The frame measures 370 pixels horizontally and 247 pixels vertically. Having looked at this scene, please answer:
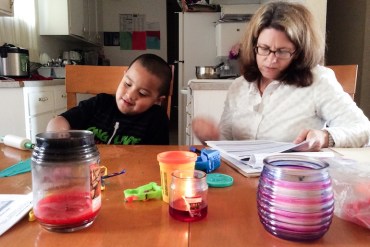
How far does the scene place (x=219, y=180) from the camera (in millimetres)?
670

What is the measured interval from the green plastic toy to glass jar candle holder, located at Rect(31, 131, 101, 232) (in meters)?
0.10

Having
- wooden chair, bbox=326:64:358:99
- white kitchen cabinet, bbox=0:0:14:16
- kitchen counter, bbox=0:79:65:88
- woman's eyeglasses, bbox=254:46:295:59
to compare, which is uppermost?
white kitchen cabinet, bbox=0:0:14:16

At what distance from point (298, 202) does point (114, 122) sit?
999 mm

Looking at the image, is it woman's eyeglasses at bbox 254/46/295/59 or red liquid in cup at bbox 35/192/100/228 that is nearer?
red liquid in cup at bbox 35/192/100/228

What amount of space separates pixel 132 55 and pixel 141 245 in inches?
202

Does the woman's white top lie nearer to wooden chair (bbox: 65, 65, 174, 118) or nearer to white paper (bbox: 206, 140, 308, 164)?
white paper (bbox: 206, 140, 308, 164)

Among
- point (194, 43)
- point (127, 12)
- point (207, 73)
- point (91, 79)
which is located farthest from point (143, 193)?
point (127, 12)

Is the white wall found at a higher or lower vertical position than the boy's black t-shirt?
→ higher

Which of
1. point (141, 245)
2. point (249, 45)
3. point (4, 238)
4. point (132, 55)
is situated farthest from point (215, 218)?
point (132, 55)

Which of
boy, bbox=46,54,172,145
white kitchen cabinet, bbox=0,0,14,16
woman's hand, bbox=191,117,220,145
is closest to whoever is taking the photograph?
woman's hand, bbox=191,117,220,145

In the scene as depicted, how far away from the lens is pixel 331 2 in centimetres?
296

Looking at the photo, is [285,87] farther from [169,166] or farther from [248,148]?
[169,166]

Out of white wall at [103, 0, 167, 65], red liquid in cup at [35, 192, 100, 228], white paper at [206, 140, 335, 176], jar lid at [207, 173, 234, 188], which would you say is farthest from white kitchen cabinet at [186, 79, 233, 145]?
white wall at [103, 0, 167, 65]

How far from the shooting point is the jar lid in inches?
25.6
